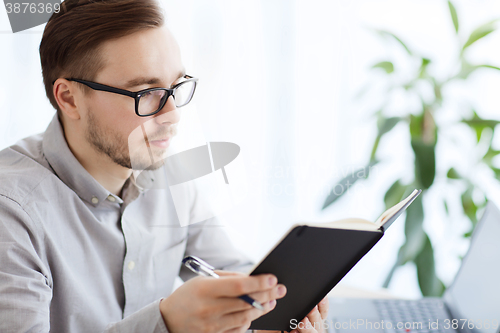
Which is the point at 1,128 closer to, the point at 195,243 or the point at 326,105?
the point at 195,243

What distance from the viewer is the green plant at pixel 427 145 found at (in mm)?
1359

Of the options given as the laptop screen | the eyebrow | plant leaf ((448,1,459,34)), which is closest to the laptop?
the laptop screen

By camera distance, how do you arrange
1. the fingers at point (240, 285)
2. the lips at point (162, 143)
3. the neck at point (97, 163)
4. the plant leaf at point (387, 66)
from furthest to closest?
the plant leaf at point (387, 66) < the neck at point (97, 163) < the lips at point (162, 143) < the fingers at point (240, 285)

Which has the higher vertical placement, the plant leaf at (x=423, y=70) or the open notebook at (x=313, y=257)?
the plant leaf at (x=423, y=70)

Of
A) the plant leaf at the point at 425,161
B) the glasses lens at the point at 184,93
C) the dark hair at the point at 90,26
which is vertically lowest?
the plant leaf at the point at 425,161

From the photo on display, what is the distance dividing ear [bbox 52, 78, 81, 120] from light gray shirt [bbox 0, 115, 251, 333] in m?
0.04

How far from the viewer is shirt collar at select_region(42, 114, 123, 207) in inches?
30.7

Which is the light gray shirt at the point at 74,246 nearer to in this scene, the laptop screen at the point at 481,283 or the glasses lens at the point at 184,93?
the glasses lens at the point at 184,93

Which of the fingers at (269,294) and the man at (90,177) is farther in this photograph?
the man at (90,177)

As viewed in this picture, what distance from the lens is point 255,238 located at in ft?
5.45

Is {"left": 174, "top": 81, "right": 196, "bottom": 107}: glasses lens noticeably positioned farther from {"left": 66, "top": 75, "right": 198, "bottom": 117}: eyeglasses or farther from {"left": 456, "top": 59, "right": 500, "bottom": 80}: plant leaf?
{"left": 456, "top": 59, "right": 500, "bottom": 80}: plant leaf

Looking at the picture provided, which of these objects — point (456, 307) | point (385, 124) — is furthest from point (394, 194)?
point (456, 307)

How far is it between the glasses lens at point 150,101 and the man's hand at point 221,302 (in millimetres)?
335

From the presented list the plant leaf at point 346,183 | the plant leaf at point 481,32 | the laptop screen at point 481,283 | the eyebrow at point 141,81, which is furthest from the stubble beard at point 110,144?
the plant leaf at point 481,32
